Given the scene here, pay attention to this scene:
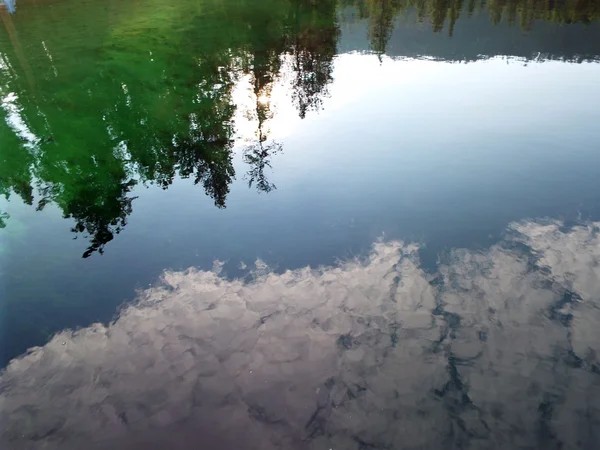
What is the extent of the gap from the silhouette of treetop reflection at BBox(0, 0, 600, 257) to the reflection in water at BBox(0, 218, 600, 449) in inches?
219

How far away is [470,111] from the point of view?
25391mm

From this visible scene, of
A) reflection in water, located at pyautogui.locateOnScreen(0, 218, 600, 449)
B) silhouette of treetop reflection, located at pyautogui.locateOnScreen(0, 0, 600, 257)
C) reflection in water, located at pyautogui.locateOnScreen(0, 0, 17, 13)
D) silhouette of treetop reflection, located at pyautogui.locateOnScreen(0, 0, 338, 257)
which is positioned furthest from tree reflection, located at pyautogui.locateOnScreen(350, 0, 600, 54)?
reflection in water, located at pyautogui.locateOnScreen(0, 0, 17, 13)

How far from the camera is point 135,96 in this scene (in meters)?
26.7

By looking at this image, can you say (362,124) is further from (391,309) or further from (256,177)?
(391,309)

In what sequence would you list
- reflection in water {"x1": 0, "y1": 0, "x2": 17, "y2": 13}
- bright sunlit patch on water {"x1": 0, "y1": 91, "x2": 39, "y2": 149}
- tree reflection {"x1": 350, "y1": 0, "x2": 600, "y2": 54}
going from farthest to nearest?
tree reflection {"x1": 350, "y1": 0, "x2": 600, "y2": 54} < reflection in water {"x1": 0, "y1": 0, "x2": 17, "y2": 13} < bright sunlit patch on water {"x1": 0, "y1": 91, "x2": 39, "y2": 149}

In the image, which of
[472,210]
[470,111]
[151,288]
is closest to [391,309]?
[472,210]

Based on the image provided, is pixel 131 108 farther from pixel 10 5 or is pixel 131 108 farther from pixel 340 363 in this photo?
pixel 10 5

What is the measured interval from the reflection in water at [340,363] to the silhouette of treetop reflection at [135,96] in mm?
5562

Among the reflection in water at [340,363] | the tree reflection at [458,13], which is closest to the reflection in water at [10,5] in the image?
the tree reflection at [458,13]

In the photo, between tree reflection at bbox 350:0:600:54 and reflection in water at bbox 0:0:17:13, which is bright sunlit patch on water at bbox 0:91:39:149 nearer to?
tree reflection at bbox 350:0:600:54

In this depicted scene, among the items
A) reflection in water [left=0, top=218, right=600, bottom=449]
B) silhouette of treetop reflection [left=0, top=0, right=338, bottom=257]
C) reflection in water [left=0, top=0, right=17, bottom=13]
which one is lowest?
reflection in water [left=0, top=218, right=600, bottom=449]

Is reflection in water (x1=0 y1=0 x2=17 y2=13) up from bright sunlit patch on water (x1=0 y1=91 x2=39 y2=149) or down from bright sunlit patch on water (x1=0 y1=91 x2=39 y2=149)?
up

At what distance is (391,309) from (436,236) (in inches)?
158

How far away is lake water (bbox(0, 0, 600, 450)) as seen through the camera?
372 inches
